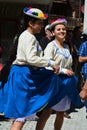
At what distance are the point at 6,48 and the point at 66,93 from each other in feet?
27.3

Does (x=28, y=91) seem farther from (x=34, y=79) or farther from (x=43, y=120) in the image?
(x=43, y=120)

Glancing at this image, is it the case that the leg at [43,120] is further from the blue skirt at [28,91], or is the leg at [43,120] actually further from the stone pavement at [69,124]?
the stone pavement at [69,124]

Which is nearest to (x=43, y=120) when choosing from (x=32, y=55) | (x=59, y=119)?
(x=59, y=119)

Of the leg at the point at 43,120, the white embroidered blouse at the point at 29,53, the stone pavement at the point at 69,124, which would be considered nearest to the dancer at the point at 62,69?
the leg at the point at 43,120

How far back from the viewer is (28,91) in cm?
535

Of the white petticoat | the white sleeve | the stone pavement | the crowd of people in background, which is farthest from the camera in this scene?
the stone pavement

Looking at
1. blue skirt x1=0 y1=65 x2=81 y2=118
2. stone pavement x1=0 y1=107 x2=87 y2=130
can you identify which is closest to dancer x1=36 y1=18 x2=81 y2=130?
blue skirt x1=0 y1=65 x2=81 y2=118

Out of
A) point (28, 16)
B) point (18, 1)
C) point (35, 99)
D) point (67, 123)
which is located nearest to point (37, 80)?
point (35, 99)

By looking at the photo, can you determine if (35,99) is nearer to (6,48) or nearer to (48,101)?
(48,101)

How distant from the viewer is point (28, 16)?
220 inches

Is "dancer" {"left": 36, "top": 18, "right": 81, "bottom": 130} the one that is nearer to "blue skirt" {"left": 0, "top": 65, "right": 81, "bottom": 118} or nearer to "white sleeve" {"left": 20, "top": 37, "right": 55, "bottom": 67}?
"blue skirt" {"left": 0, "top": 65, "right": 81, "bottom": 118}

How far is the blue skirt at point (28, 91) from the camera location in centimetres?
533

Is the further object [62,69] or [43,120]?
[43,120]

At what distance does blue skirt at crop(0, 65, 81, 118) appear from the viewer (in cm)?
533
